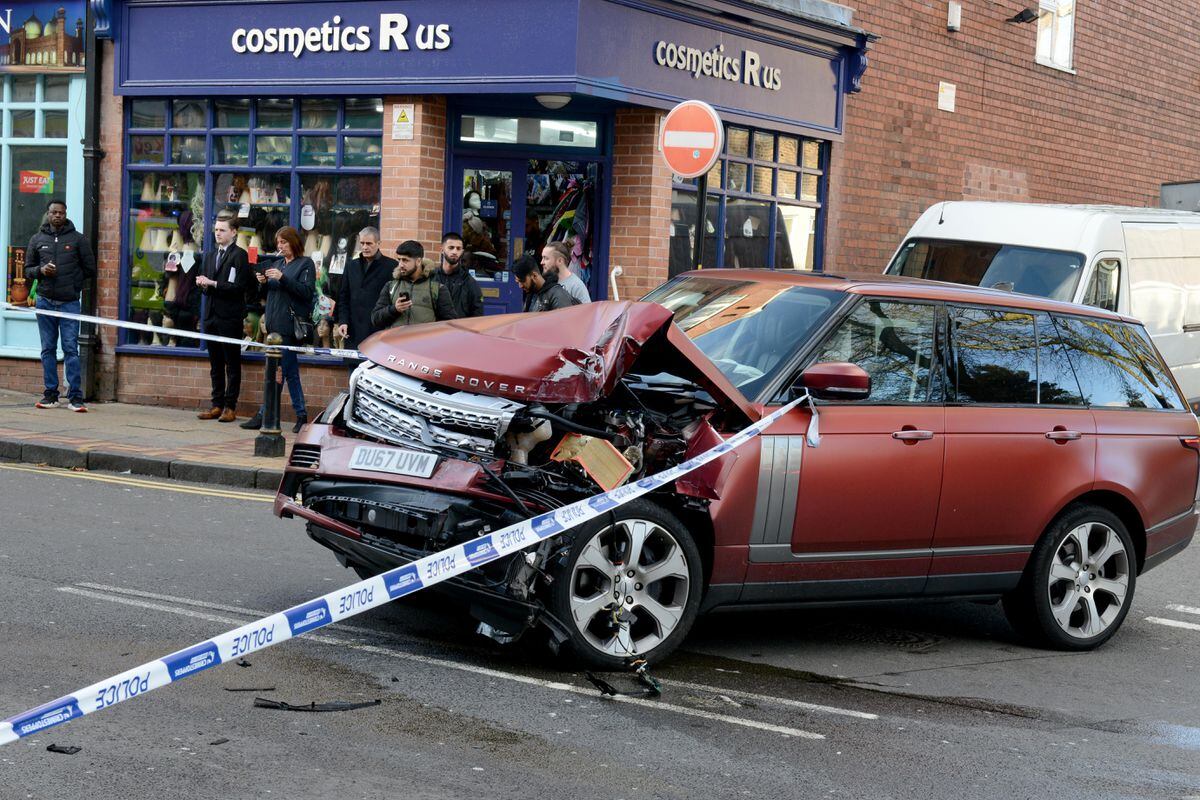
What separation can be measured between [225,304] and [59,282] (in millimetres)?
1747

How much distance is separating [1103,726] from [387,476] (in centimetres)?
304

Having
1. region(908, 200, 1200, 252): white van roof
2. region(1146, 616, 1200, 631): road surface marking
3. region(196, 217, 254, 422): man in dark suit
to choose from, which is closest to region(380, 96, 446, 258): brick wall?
region(196, 217, 254, 422): man in dark suit

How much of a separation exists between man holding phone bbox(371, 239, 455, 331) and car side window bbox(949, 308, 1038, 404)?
5803 millimetres

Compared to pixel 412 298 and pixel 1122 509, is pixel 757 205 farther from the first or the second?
pixel 1122 509

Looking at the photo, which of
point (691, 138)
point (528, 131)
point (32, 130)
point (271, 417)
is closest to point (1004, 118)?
point (528, 131)

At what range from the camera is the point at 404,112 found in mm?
14422

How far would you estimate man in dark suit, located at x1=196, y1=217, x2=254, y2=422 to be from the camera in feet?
46.9

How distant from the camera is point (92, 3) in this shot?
1545cm

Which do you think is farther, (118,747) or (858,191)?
(858,191)

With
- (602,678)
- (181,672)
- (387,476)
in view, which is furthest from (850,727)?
(181,672)

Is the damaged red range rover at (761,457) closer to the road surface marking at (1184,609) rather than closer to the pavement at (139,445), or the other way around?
the road surface marking at (1184,609)

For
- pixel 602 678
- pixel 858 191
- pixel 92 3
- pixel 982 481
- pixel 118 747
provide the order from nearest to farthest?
pixel 118 747 → pixel 602 678 → pixel 982 481 → pixel 92 3 → pixel 858 191

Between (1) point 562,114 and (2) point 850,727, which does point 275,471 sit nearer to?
(1) point 562,114

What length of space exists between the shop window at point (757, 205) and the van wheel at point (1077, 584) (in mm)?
8506
